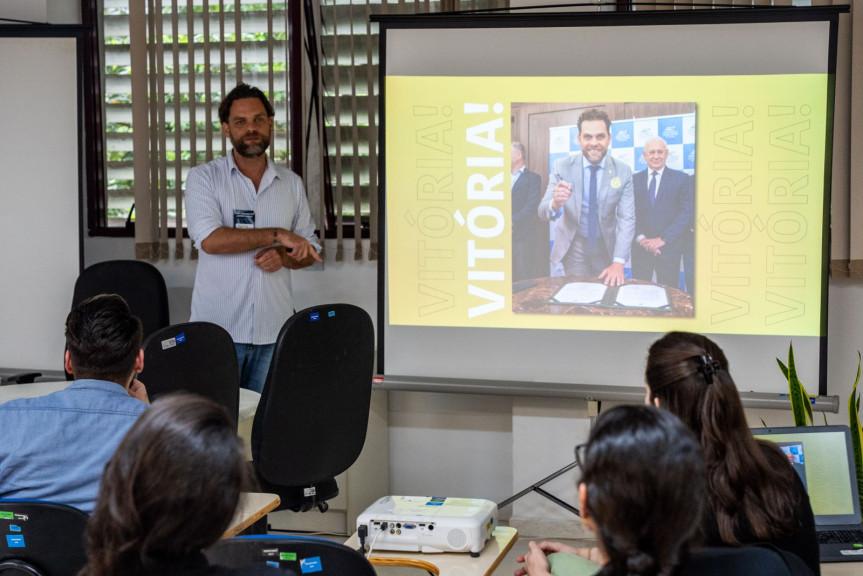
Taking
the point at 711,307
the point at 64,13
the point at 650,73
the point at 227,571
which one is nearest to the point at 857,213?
the point at 711,307

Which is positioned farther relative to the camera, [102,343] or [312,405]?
[312,405]

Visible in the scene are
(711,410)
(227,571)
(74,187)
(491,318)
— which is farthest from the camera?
(74,187)

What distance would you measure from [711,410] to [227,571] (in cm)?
95

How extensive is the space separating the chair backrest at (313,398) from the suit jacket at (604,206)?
0.89 m

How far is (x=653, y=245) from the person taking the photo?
344cm

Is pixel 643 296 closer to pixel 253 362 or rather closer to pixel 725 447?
pixel 253 362

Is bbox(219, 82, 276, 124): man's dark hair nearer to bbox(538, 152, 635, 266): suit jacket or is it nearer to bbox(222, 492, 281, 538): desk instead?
bbox(538, 152, 635, 266): suit jacket

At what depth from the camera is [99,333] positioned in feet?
6.40

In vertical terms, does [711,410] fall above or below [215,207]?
below

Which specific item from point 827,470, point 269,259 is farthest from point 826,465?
point 269,259

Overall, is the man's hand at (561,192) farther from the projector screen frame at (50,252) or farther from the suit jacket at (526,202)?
the projector screen frame at (50,252)

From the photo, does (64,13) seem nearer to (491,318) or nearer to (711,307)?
(491,318)

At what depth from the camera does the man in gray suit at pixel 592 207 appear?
346 cm

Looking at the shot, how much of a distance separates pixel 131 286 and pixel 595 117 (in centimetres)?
215
